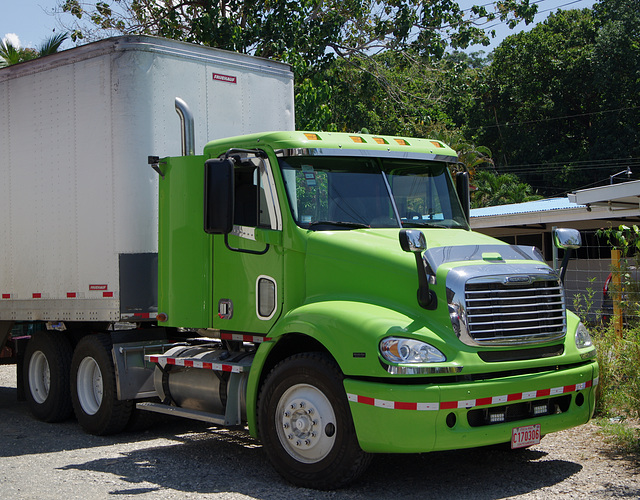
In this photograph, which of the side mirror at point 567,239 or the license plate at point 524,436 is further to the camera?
the side mirror at point 567,239

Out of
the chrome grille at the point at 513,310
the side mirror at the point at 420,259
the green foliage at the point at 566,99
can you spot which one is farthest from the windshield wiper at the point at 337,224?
the green foliage at the point at 566,99

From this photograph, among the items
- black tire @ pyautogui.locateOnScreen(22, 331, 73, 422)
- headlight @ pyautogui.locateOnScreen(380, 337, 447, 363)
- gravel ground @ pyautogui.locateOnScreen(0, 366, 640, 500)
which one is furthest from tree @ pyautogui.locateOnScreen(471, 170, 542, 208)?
headlight @ pyautogui.locateOnScreen(380, 337, 447, 363)

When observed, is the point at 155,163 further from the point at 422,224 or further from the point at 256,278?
the point at 422,224

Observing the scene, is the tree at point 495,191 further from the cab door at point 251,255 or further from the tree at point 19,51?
the cab door at point 251,255

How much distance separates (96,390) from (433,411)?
184 inches

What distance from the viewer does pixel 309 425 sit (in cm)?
639

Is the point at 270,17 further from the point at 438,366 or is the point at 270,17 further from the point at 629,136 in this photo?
the point at 629,136

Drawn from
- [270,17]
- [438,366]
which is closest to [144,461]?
[438,366]

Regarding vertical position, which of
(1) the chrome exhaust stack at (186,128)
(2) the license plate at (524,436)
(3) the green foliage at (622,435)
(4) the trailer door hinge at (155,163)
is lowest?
(3) the green foliage at (622,435)

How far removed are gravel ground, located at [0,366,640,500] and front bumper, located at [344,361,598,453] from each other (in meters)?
0.54

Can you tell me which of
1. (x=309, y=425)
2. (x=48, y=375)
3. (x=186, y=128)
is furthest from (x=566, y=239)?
(x=48, y=375)

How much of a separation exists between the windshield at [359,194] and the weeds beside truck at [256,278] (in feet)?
0.06

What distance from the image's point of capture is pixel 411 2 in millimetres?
21625

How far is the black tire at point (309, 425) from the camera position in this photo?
6133 mm
